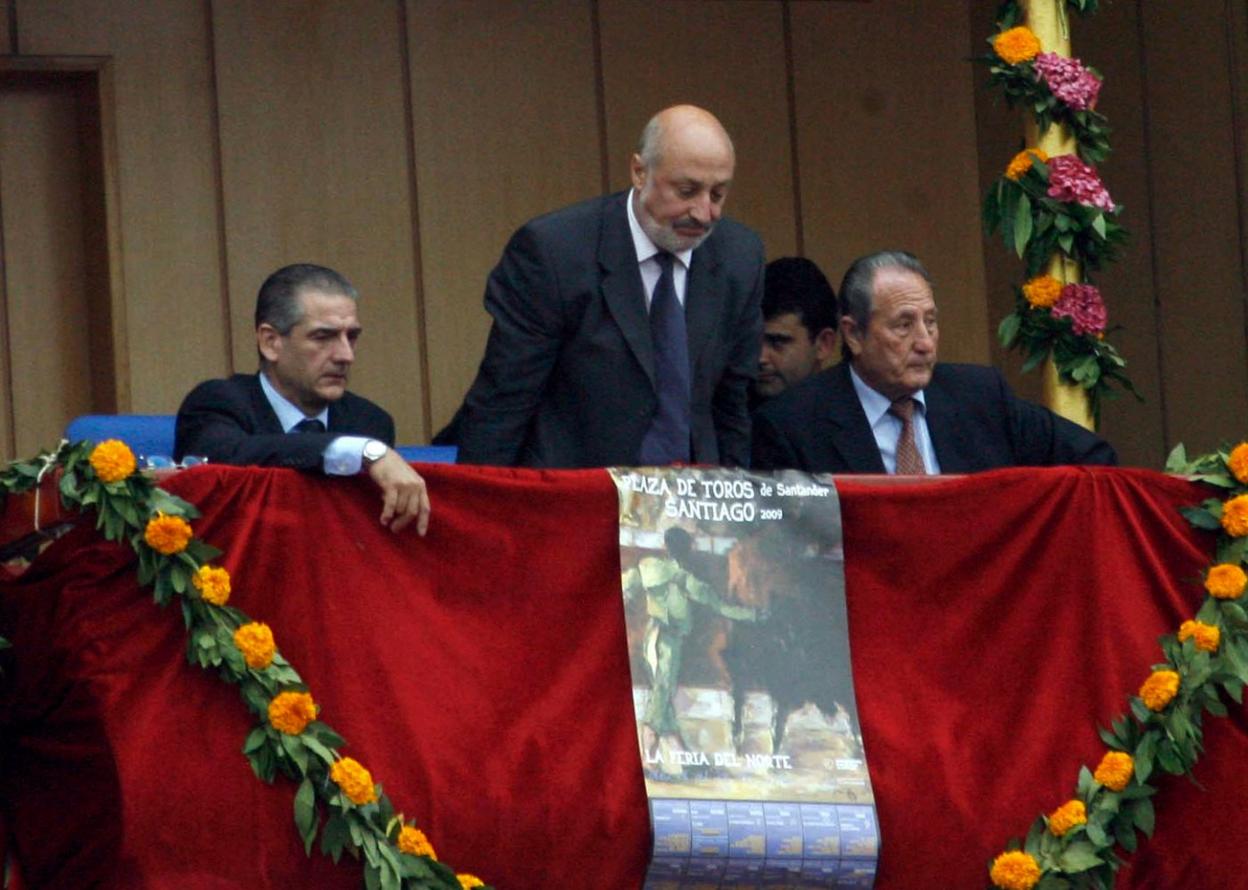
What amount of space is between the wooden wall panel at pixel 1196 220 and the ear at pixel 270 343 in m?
2.81

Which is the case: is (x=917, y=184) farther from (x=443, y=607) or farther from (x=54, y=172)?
(x=443, y=607)

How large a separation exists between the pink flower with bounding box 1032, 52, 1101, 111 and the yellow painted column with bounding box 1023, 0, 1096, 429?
2.5 inches

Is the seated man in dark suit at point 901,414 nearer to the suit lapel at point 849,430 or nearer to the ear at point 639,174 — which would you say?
the suit lapel at point 849,430

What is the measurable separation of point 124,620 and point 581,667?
837 millimetres

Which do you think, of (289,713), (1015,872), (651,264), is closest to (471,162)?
(651,264)

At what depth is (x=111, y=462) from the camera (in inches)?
172

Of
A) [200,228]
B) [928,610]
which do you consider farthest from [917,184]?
[928,610]

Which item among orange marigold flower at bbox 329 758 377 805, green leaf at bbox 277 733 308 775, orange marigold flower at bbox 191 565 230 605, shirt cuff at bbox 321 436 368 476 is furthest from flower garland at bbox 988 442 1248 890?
orange marigold flower at bbox 191 565 230 605

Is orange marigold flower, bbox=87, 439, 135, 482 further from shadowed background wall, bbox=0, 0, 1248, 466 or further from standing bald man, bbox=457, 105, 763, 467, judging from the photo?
shadowed background wall, bbox=0, 0, 1248, 466

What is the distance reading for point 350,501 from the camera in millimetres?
4531

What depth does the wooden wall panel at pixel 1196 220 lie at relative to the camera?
6.87 meters

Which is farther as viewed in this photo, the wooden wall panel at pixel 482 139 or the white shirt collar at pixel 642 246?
the wooden wall panel at pixel 482 139

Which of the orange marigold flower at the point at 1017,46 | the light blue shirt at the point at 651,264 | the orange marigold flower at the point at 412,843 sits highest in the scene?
the orange marigold flower at the point at 1017,46

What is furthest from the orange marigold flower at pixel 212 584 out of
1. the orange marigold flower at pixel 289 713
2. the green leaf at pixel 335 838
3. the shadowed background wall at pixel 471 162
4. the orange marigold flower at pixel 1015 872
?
the shadowed background wall at pixel 471 162
